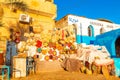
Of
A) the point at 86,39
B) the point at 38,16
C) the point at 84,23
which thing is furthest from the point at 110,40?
the point at 38,16

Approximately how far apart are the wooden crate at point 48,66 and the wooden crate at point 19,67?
3.16 meters

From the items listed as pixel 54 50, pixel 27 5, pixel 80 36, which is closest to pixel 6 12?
pixel 27 5

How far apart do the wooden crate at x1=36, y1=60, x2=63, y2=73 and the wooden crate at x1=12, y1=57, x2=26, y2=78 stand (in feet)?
10.4

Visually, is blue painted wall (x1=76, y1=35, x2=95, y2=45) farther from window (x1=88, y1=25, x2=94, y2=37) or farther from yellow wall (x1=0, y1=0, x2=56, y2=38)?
yellow wall (x1=0, y1=0, x2=56, y2=38)

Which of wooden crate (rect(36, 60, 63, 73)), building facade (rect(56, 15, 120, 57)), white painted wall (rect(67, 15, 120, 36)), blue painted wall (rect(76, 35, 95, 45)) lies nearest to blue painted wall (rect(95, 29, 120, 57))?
building facade (rect(56, 15, 120, 57))

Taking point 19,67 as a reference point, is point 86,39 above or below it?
above

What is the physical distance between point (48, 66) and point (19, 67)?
4.63m

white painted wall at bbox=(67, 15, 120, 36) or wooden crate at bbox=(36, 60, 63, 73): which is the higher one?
white painted wall at bbox=(67, 15, 120, 36)

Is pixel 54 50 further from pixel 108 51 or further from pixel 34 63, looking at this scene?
pixel 108 51

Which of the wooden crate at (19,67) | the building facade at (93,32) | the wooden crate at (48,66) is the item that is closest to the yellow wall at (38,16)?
the building facade at (93,32)

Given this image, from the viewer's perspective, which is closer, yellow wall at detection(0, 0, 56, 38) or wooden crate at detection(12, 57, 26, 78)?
wooden crate at detection(12, 57, 26, 78)

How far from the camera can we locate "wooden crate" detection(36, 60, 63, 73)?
46.1 ft

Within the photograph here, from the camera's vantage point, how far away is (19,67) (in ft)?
34.1

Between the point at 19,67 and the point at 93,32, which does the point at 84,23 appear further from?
the point at 19,67
